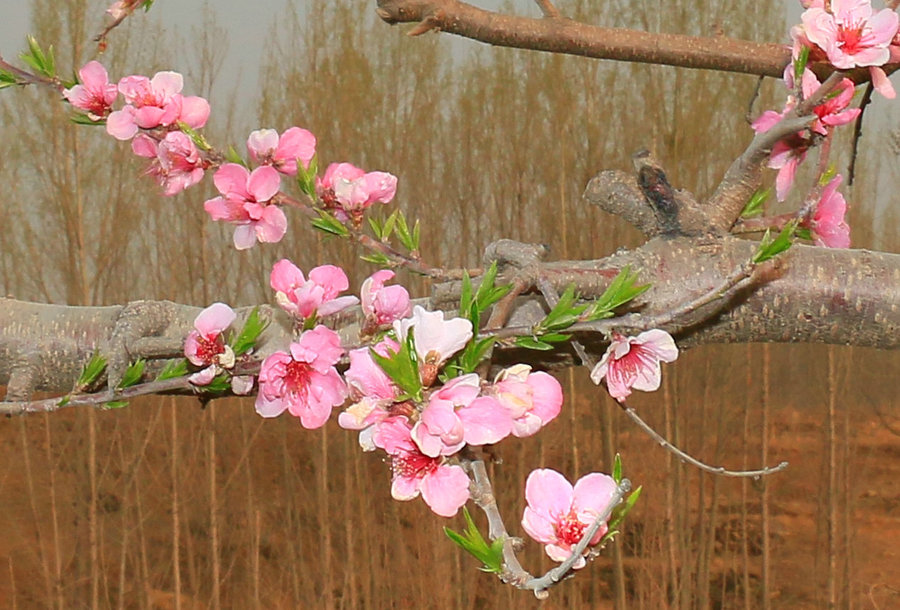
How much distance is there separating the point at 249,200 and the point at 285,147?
0.05m

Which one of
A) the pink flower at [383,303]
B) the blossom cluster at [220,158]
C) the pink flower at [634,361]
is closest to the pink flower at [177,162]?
the blossom cluster at [220,158]

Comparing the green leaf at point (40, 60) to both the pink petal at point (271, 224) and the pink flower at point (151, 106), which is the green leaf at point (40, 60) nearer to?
the pink flower at point (151, 106)

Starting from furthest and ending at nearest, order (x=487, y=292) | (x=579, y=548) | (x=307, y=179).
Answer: (x=307, y=179) < (x=487, y=292) < (x=579, y=548)

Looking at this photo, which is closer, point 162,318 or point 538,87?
point 162,318

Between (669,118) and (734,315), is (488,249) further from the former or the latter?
(669,118)

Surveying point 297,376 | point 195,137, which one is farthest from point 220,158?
point 297,376

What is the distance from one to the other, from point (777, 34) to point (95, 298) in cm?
217

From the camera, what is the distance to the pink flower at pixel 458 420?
1.39ft

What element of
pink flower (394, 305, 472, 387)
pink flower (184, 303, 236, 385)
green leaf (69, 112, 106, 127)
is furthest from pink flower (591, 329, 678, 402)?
green leaf (69, 112, 106, 127)

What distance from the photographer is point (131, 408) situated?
9.79 feet

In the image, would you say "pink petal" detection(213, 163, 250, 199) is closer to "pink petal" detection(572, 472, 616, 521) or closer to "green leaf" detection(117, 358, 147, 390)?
"green leaf" detection(117, 358, 147, 390)

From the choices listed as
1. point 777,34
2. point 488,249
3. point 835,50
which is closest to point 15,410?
point 488,249

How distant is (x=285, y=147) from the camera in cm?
74

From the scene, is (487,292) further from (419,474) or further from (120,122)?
(120,122)
